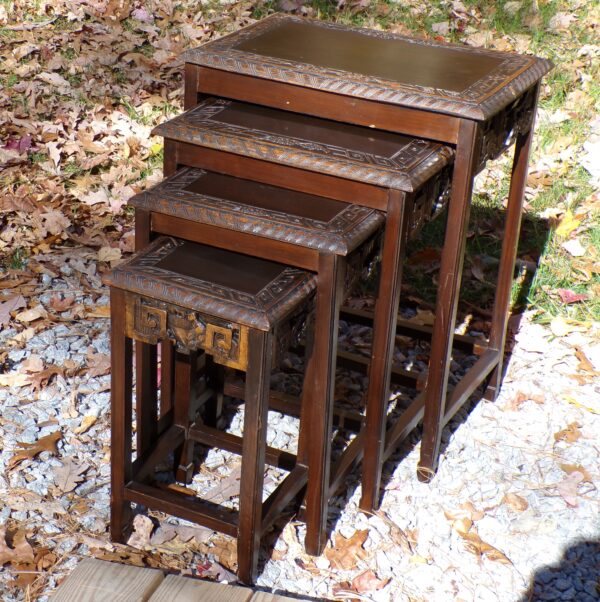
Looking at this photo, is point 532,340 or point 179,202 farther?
point 532,340

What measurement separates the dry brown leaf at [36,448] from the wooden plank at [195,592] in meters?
1.09

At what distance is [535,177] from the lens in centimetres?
556

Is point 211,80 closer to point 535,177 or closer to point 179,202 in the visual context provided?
point 179,202

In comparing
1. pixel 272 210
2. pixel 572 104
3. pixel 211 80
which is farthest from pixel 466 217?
pixel 572 104

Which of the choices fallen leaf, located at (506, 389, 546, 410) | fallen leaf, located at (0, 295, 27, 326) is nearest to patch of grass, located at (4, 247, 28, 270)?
fallen leaf, located at (0, 295, 27, 326)

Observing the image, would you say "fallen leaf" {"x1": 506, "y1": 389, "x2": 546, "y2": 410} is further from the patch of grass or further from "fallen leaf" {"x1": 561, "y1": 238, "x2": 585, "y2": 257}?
the patch of grass

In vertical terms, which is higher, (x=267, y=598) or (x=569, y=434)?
(x=267, y=598)

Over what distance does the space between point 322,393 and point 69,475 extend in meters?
1.06

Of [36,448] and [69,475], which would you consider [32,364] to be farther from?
[69,475]

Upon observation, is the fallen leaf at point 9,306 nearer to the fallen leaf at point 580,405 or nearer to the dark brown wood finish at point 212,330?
the dark brown wood finish at point 212,330

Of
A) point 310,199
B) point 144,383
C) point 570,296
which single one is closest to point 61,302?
point 144,383

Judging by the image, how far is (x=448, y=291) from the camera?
3.19 meters

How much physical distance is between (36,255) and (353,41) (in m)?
2.00

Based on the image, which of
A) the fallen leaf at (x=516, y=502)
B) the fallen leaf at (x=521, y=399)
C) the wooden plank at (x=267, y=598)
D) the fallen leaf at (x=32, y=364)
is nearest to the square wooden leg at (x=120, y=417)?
the wooden plank at (x=267, y=598)
